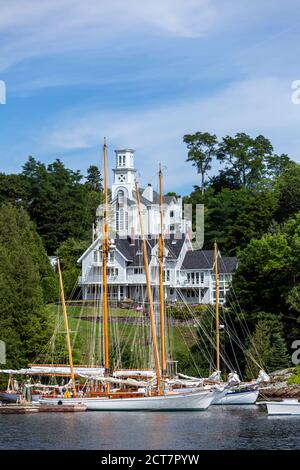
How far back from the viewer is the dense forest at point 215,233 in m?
75.1

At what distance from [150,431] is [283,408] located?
992cm

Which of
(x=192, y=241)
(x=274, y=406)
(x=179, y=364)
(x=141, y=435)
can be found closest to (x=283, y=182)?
(x=192, y=241)

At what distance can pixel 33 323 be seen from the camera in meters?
74.7

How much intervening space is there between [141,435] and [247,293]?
32281 mm

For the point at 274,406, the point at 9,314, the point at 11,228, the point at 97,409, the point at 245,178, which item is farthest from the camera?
the point at 245,178

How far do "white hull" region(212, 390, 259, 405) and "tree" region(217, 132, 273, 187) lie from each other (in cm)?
6487

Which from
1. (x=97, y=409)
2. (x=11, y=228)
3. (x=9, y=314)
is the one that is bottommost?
(x=97, y=409)

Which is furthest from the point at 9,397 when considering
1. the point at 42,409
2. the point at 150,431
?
the point at 150,431

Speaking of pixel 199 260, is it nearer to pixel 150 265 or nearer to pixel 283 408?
pixel 150 265

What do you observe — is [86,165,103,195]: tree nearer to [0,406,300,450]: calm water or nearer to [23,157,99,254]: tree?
[23,157,99,254]: tree

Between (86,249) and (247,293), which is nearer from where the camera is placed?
(247,293)

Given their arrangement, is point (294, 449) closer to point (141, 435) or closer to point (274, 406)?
point (141, 435)

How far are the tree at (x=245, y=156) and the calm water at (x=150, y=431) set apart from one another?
234 ft

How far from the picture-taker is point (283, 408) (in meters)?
58.2
